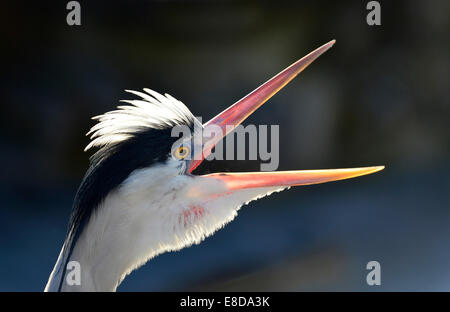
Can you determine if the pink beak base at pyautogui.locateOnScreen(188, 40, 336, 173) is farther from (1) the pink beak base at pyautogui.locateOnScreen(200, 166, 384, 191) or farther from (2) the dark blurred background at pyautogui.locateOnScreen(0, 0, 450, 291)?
(2) the dark blurred background at pyautogui.locateOnScreen(0, 0, 450, 291)

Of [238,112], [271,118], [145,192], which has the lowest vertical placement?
[145,192]

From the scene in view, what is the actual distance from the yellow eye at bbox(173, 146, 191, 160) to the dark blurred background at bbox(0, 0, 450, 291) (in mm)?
810

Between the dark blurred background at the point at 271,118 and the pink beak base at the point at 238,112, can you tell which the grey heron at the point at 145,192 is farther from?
the dark blurred background at the point at 271,118

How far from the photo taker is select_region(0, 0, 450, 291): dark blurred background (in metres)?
1.49

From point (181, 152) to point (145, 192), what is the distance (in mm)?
97

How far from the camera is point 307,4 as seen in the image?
1.49 m

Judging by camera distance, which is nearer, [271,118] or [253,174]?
[253,174]

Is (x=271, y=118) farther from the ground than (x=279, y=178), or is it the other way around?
(x=271, y=118)

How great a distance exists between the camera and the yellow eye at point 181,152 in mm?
781

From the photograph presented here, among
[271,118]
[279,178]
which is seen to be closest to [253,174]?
[279,178]

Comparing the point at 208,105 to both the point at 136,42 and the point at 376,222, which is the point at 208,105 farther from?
the point at 376,222

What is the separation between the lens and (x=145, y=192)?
747 millimetres

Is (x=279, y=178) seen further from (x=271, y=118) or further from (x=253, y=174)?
(x=271, y=118)

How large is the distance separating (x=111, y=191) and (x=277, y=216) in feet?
3.37
